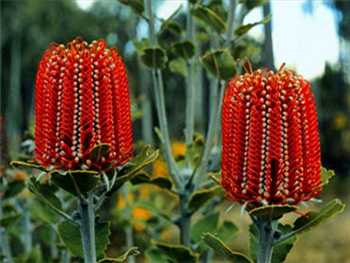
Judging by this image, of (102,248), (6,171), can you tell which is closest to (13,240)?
(6,171)

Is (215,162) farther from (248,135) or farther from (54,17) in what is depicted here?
(54,17)

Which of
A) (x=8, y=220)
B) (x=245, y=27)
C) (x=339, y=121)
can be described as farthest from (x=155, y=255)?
(x=339, y=121)

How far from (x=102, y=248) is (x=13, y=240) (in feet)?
8.63

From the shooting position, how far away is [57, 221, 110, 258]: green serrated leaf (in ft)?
8.35

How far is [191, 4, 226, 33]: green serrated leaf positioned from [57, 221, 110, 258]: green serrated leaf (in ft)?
3.57

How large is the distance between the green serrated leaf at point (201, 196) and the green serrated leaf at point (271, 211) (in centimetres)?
104

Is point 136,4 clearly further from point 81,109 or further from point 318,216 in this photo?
point 318,216

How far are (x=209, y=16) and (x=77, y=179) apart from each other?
1260 millimetres

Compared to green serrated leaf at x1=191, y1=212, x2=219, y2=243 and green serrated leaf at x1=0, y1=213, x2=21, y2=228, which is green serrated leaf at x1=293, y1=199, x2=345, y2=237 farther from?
green serrated leaf at x1=0, y1=213, x2=21, y2=228

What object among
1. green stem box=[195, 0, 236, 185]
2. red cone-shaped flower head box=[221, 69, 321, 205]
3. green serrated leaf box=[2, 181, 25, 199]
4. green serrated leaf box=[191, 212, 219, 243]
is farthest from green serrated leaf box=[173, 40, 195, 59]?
red cone-shaped flower head box=[221, 69, 321, 205]

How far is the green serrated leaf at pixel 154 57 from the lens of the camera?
3080mm

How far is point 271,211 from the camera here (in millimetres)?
2090


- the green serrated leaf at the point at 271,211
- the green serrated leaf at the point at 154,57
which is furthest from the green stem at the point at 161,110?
the green serrated leaf at the point at 271,211

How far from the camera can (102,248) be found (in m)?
2.56
